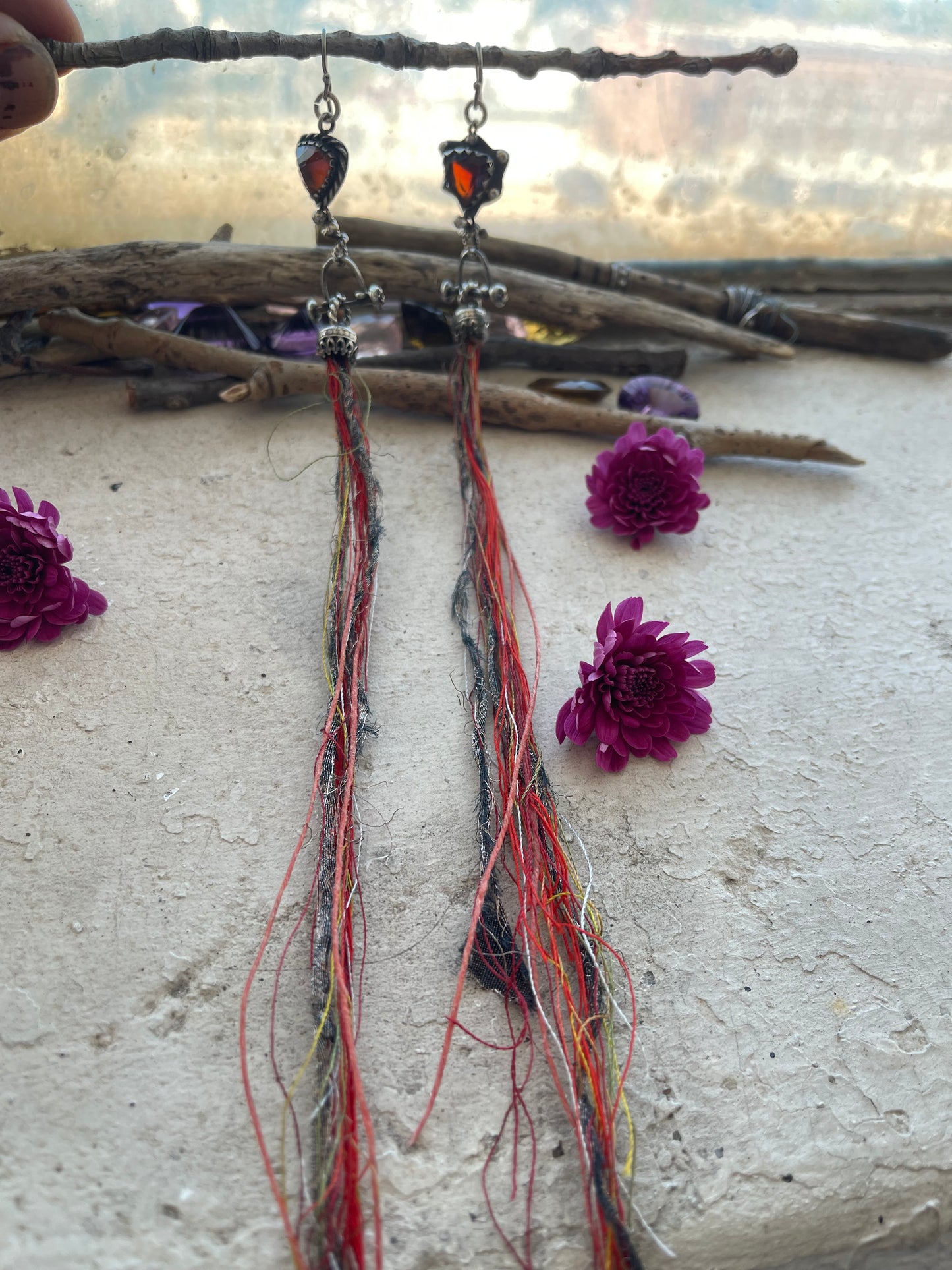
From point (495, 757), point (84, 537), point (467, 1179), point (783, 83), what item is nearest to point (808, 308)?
point (783, 83)

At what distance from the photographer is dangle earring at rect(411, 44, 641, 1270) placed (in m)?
0.65

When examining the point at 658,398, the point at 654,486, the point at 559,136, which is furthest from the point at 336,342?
the point at 559,136

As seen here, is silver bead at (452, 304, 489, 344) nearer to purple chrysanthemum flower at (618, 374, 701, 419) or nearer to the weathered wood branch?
purple chrysanthemum flower at (618, 374, 701, 419)

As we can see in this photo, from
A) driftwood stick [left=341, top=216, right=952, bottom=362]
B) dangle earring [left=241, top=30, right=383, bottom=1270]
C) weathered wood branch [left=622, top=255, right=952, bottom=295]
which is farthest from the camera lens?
weathered wood branch [left=622, top=255, right=952, bottom=295]

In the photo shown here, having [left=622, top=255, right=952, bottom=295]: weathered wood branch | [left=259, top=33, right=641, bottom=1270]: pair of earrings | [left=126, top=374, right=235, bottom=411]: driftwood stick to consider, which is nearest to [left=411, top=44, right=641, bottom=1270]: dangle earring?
[left=259, top=33, right=641, bottom=1270]: pair of earrings

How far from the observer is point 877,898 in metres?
0.82

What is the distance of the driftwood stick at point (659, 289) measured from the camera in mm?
1636

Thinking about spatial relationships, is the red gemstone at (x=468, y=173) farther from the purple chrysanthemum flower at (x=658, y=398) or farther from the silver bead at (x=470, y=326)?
the purple chrysanthemum flower at (x=658, y=398)

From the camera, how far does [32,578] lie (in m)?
1.00

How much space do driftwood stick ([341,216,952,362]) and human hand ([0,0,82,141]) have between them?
1.82 feet

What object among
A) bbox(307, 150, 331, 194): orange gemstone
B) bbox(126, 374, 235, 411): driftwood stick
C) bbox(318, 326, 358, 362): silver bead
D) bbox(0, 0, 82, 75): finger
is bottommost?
bbox(318, 326, 358, 362): silver bead

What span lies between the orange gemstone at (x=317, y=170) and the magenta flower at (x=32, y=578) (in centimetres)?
61

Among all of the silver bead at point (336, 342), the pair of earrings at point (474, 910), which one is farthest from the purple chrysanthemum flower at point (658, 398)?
the silver bead at point (336, 342)

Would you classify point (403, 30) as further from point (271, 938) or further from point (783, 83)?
point (271, 938)
